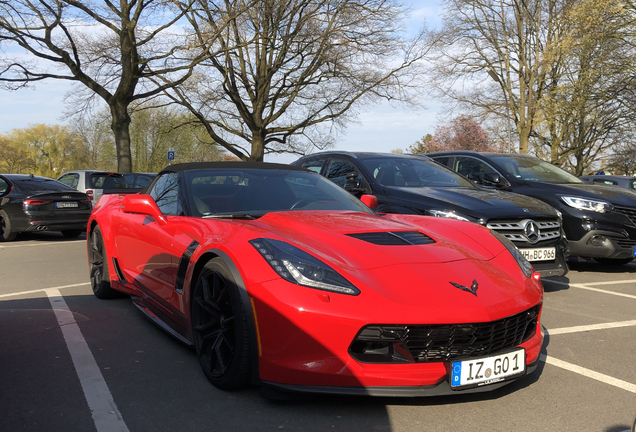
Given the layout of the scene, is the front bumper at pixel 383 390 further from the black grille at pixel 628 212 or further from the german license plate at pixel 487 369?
the black grille at pixel 628 212

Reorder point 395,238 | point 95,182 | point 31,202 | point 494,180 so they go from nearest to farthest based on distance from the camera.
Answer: point 395,238 < point 494,180 < point 31,202 < point 95,182

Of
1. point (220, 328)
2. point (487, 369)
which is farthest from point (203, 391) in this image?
point (487, 369)

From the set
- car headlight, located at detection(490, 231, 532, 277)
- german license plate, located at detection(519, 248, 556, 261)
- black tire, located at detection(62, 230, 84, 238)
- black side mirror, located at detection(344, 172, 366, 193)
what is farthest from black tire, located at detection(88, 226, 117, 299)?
black tire, located at detection(62, 230, 84, 238)

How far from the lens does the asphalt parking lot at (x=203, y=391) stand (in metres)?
2.78

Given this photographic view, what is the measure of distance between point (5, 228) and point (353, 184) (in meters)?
8.37

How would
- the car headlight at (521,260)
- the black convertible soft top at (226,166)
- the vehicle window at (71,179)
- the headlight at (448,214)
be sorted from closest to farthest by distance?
1. the car headlight at (521,260)
2. the black convertible soft top at (226,166)
3. the headlight at (448,214)
4. the vehicle window at (71,179)

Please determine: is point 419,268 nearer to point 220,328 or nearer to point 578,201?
point 220,328

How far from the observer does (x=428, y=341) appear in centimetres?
276

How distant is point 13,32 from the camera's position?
65.4 feet

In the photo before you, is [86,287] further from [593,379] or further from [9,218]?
[9,218]

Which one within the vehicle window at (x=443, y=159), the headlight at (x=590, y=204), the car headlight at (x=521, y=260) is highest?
the vehicle window at (x=443, y=159)

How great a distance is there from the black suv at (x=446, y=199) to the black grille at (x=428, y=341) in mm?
3138

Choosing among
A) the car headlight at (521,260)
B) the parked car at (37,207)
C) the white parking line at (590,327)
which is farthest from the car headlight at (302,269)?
the parked car at (37,207)

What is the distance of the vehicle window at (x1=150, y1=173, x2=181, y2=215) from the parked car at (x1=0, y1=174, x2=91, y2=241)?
7.87 m
